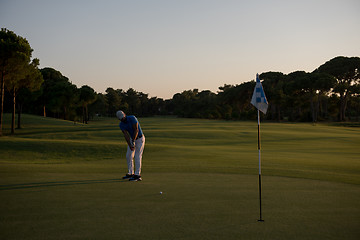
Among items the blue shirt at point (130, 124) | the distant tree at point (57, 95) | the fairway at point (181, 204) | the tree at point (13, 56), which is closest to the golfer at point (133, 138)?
the blue shirt at point (130, 124)

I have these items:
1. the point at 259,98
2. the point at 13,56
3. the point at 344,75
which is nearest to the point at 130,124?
the point at 259,98

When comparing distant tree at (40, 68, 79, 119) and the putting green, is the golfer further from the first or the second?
distant tree at (40, 68, 79, 119)

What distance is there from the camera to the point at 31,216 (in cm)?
562

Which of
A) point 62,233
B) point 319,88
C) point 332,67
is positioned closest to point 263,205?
point 62,233

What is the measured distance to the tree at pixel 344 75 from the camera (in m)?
71.7

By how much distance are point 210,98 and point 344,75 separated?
65.6 meters

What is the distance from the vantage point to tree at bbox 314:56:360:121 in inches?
2821

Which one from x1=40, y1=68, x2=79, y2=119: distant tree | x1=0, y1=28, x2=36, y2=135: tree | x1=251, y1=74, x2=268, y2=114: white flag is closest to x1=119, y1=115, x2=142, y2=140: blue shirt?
x1=251, y1=74, x2=268, y2=114: white flag

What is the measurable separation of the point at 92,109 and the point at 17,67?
74.0 metres

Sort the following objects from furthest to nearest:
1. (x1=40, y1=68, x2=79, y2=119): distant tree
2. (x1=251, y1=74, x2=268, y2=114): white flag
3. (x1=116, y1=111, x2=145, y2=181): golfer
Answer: (x1=40, y1=68, x2=79, y2=119): distant tree → (x1=116, y1=111, x2=145, y2=181): golfer → (x1=251, y1=74, x2=268, y2=114): white flag

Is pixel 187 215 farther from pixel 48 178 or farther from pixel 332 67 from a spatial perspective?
pixel 332 67

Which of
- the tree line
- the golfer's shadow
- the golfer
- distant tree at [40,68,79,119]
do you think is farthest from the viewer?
distant tree at [40,68,79,119]

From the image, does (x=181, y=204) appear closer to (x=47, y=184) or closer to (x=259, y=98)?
(x=259, y=98)

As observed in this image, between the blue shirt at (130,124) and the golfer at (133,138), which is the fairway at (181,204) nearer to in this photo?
the golfer at (133,138)
